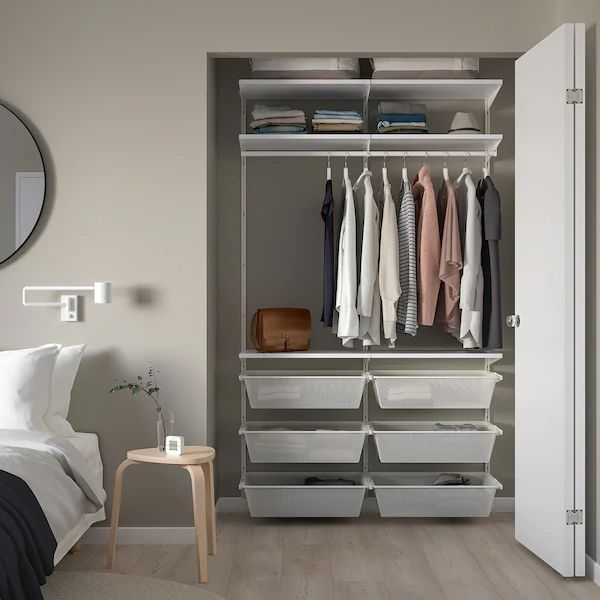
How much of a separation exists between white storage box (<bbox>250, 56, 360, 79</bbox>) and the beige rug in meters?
2.57

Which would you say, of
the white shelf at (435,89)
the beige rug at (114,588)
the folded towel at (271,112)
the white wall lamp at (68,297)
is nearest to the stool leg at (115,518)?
the beige rug at (114,588)

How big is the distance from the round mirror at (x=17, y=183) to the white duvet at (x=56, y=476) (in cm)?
102

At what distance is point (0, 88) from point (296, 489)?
2482mm

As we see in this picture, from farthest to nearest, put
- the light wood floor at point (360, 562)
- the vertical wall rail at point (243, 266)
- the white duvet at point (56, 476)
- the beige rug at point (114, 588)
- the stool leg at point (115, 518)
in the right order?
the vertical wall rail at point (243, 266) → the stool leg at point (115, 518) → the light wood floor at point (360, 562) → the beige rug at point (114, 588) → the white duvet at point (56, 476)

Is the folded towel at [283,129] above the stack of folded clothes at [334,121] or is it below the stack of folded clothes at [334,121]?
below

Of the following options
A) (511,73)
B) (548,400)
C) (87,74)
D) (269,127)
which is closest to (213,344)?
(269,127)

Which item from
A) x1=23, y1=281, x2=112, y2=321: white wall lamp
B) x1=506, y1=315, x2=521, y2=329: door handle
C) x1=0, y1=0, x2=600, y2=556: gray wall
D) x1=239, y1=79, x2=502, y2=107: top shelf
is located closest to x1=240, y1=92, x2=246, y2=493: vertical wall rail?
x1=239, y1=79, x2=502, y2=107: top shelf

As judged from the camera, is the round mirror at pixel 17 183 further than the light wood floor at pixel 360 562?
Yes

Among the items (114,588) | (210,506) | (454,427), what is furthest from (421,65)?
(114,588)

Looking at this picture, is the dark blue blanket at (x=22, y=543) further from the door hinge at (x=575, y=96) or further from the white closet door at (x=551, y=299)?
the door hinge at (x=575, y=96)

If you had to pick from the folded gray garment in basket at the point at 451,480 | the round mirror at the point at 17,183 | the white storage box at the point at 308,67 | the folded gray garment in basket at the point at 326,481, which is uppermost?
the white storage box at the point at 308,67

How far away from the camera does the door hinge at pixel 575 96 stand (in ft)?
11.0

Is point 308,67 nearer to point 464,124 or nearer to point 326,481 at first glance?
point 464,124

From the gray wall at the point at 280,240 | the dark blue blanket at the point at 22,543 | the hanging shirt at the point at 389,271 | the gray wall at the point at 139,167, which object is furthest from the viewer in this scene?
the gray wall at the point at 280,240
